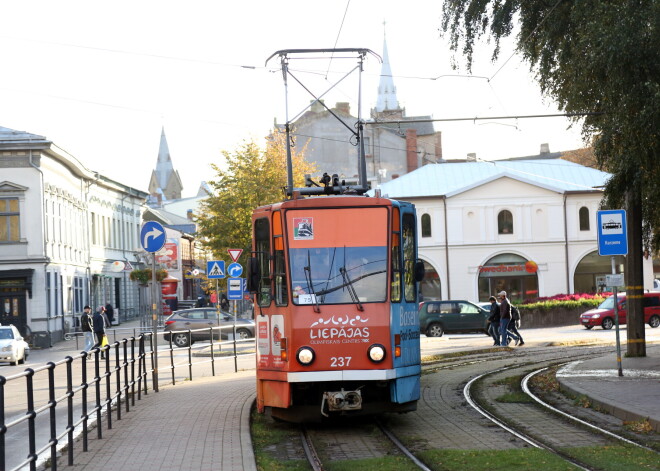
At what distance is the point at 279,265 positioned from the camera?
13.7 m

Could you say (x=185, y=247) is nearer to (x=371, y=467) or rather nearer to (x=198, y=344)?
(x=198, y=344)

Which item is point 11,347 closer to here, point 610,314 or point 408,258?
point 408,258

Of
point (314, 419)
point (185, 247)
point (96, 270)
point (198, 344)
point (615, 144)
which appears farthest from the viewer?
point (185, 247)

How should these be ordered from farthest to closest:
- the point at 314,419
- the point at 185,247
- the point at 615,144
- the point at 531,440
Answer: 1. the point at 185,247
2. the point at 615,144
3. the point at 314,419
4. the point at 531,440

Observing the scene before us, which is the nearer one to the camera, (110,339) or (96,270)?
(110,339)

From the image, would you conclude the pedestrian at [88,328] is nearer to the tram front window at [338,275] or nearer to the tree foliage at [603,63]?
the tree foliage at [603,63]

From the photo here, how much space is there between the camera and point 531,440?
1202 centimetres

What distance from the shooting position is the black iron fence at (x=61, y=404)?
816 cm

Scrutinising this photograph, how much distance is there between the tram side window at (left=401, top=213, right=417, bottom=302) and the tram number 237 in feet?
4.07

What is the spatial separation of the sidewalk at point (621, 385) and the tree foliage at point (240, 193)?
2679 centimetres

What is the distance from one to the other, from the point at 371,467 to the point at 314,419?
118 inches

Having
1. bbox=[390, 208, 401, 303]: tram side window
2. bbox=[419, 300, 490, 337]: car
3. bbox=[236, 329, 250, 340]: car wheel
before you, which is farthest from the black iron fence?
bbox=[419, 300, 490, 337]: car

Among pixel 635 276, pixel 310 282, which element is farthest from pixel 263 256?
pixel 635 276

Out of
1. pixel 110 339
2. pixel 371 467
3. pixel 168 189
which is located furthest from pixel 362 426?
pixel 168 189
